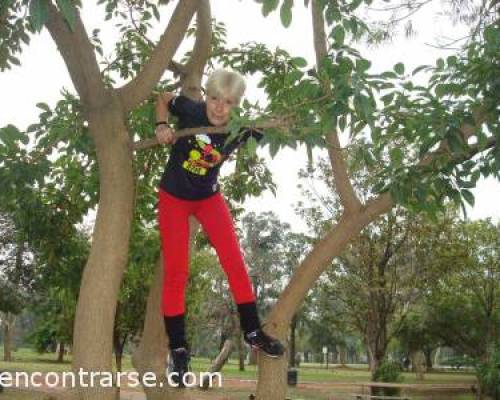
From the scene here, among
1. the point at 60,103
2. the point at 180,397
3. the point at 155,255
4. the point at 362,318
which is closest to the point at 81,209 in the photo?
the point at 155,255

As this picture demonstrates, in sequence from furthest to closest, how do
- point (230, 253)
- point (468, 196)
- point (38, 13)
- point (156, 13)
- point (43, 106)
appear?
point (156, 13), point (43, 106), point (468, 196), point (230, 253), point (38, 13)

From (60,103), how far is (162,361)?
166cm

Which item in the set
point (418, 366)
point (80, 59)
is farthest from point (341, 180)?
point (418, 366)

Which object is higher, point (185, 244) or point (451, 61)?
point (451, 61)

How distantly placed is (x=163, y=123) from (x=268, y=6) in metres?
0.92

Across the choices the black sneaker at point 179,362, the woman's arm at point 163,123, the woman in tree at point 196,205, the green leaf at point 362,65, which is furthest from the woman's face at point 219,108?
the black sneaker at point 179,362

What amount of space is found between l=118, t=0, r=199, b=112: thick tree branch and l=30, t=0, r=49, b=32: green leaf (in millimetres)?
1013

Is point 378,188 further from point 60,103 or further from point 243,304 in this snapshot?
point 60,103

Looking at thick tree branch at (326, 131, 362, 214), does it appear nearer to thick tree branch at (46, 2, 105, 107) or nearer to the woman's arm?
the woman's arm

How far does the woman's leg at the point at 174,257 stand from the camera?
10.6 feet

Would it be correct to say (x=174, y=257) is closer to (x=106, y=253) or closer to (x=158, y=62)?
(x=106, y=253)

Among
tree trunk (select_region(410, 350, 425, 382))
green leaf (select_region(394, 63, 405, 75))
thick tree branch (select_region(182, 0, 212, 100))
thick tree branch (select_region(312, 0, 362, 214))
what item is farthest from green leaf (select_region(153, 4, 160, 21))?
tree trunk (select_region(410, 350, 425, 382))

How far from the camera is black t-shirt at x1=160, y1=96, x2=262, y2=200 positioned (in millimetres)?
3270

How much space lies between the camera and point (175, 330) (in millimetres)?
3271
